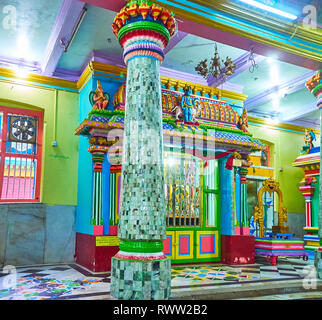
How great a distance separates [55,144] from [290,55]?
5.50 metres

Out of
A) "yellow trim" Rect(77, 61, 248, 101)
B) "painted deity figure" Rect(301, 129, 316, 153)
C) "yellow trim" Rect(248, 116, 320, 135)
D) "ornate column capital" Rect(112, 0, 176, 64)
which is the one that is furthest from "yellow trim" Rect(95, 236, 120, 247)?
"painted deity figure" Rect(301, 129, 316, 153)

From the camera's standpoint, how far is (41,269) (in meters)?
7.24

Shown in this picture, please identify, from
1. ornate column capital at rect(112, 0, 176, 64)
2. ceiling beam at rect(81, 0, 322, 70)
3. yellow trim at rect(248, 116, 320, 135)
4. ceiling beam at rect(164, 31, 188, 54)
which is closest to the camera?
ornate column capital at rect(112, 0, 176, 64)

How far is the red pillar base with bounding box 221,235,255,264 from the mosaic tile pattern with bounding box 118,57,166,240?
4.30 metres

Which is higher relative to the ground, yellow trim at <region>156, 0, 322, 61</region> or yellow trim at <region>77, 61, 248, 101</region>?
yellow trim at <region>77, 61, 248, 101</region>

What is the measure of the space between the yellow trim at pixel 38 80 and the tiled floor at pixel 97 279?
4.28 metres

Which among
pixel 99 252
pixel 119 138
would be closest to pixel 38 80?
pixel 119 138

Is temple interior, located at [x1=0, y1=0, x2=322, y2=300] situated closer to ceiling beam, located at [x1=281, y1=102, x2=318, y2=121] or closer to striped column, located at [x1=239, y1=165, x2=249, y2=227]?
striped column, located at [x1=239, y1=165, x2=249, y2=227]

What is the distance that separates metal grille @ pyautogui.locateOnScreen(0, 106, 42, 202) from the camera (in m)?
8.08

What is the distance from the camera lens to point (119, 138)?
7176mm

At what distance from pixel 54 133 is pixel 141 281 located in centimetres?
537

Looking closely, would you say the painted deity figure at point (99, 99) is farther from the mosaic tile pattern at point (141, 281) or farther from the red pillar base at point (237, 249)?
the red pillar base at point (237, 249)

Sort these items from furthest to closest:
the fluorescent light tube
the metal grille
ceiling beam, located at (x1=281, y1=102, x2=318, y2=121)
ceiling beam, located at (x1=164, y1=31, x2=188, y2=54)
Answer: ceiling beam, located at (x1=281, y1=102, x2=318, y2=121) → the metal grille → ceiling beam, located at (x1=164, y1=31, x2=188, y2=54) → the fluorescent light tube

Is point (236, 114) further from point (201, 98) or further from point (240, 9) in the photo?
point (240, 9)
